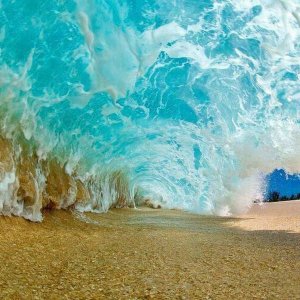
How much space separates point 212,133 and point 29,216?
10.5m

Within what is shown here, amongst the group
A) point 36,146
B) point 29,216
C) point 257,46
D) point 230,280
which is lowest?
point 230,280

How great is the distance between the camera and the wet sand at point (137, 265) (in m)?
3.45

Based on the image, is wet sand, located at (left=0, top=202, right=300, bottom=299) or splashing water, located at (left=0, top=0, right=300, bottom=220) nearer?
wet sand, located at (left=0, top=202, right=300, bottom=299)

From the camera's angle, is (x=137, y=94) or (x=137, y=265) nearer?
(x=137, y=265)

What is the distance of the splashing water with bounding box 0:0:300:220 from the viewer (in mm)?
7121

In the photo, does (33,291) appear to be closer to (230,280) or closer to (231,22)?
(230,280)

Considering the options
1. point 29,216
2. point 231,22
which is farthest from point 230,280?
point 231,22

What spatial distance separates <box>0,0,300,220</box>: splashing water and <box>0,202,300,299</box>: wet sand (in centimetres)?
113

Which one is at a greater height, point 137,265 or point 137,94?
point 137,94

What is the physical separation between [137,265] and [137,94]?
8.08m

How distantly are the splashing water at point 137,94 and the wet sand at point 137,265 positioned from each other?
44.4 inches

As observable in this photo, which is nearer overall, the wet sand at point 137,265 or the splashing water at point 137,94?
the wet sand at point 137,265

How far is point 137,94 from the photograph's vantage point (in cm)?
1202

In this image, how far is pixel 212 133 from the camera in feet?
52.2
